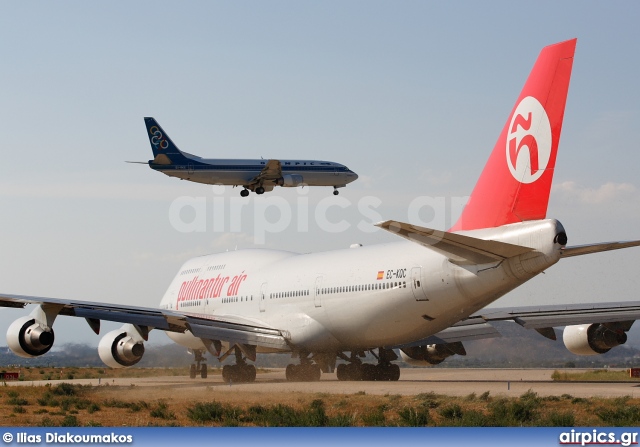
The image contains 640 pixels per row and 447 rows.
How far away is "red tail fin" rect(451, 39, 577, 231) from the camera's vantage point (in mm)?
23094

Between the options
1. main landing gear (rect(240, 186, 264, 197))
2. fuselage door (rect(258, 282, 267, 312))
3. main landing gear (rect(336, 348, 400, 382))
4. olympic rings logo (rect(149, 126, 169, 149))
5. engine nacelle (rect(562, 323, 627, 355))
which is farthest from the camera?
olympic rings logo (rect(149, 126, 169, 149))

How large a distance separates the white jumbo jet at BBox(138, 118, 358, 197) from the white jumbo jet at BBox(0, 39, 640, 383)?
42.0 feet

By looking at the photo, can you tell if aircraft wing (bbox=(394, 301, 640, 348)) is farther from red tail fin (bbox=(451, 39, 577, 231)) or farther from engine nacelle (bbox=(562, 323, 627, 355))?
red tail fin (bbox=(451, 39, 577, 231))

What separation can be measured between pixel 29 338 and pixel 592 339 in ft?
58.9

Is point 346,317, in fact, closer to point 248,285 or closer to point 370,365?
point 370,365

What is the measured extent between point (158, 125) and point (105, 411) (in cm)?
4058

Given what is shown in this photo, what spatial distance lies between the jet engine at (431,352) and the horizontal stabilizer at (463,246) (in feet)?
33.5

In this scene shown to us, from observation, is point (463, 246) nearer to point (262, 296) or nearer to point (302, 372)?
point (302, 372)

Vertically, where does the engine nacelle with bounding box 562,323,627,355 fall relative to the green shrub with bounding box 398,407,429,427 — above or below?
above

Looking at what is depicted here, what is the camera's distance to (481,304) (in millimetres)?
26625

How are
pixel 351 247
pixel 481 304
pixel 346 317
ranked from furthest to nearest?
pixel 351 247 → pixel 346 317 → pixel 481 304

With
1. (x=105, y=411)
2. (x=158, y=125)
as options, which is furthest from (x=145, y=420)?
(x=158, y=125)

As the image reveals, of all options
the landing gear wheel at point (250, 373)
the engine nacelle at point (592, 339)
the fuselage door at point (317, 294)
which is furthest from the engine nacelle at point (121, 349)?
the engine nacelle at point (592, 339)

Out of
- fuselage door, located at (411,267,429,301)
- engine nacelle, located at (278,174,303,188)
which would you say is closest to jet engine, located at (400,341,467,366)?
fuselage door, located at (411,267,429,301)
